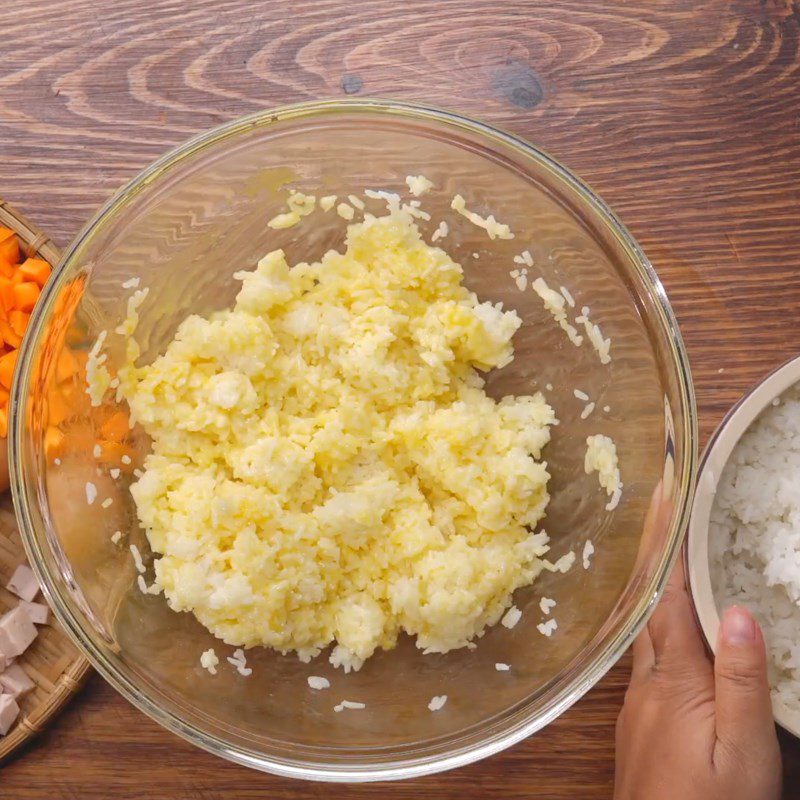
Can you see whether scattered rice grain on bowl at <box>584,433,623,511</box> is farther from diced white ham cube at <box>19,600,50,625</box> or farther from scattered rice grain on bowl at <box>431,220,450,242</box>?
diced white ham cube at <box>19,600,50,625</box>

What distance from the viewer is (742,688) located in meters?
1.58

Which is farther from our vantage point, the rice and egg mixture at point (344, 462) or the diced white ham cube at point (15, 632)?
the diced white ham cube at point (15, 632)

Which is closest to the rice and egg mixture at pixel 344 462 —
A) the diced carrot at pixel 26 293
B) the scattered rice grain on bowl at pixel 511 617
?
the scattered rice grain on bowl at pixel 511 617

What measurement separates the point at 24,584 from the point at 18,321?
1.86 feet

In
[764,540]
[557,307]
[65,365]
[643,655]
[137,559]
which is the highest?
[65,365]

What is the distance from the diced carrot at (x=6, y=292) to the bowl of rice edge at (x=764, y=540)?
146 centimetres

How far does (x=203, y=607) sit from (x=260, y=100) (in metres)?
1.06

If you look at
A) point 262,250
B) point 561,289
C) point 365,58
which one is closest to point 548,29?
point 365,58

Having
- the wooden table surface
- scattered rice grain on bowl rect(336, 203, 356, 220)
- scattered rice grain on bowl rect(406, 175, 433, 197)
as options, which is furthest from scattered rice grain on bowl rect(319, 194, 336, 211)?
the wooden table surface

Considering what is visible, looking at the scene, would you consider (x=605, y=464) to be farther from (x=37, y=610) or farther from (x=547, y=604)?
(x=37, y=610)

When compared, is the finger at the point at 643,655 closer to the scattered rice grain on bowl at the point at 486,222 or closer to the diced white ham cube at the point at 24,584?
the scattered rice grain on bowl at the point at 486,222

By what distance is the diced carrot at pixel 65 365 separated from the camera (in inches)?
63.7

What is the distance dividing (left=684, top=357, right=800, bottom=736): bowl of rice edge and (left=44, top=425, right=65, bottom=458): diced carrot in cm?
123

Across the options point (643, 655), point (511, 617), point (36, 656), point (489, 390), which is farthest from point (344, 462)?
point (36, 656)
